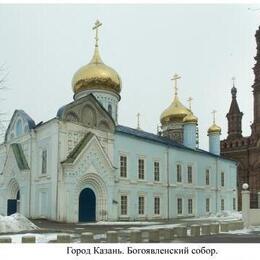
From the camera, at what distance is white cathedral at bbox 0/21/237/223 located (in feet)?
65.9

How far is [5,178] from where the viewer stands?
22688 millimetres

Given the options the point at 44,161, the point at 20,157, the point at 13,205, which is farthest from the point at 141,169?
the point at 13,205

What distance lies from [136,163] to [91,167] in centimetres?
388

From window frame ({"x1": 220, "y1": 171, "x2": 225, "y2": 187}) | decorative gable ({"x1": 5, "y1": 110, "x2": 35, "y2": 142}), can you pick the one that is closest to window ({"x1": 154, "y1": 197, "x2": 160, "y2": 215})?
window frame ({"x1": 220, "y1": 171, "x2": 225, "y2": 187})

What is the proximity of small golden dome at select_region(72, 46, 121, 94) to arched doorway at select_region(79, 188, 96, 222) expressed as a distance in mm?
6871

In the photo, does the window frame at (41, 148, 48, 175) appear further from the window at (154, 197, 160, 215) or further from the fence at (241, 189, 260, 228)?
the fence at (241, 189, 260, 228)

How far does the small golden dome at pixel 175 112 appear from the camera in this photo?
35281mm

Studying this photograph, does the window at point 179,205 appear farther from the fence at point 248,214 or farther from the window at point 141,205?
the fence at point 248,214

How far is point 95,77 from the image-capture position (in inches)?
1012

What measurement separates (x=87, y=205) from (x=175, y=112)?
1598 cm

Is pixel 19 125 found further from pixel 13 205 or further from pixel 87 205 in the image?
pixel 87 205

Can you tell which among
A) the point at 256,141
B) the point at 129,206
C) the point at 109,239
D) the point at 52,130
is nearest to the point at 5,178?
the point at 52,130

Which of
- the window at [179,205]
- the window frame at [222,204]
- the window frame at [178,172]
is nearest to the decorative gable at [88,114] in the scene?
the window frame at [178,172]

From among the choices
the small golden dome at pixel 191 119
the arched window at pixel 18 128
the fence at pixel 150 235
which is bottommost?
the fence at pixel 150 235
